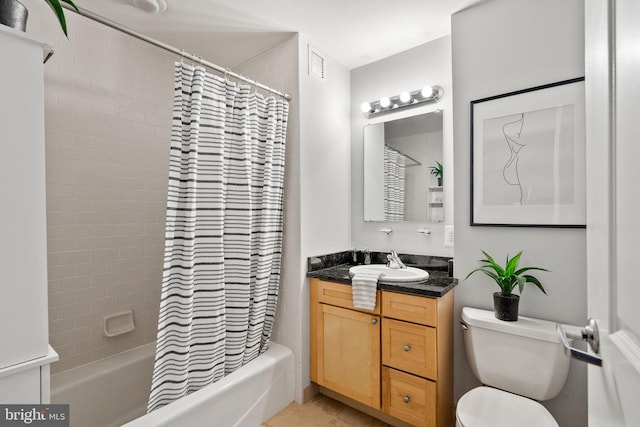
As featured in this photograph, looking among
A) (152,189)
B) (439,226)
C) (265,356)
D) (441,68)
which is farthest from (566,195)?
(152,189)

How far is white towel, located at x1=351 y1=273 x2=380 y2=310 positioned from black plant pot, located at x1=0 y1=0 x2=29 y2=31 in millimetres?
1776

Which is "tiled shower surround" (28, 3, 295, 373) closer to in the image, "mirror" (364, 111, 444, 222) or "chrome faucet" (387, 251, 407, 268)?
"mirror" (364, 111, 444, 222)

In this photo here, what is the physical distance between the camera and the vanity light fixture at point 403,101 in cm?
221

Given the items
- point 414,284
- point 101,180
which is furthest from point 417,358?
point 101,180

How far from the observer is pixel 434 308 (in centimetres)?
168

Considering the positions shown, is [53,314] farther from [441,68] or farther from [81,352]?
[441,68]

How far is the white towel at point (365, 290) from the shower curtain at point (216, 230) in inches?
23.2

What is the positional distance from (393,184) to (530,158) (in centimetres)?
94

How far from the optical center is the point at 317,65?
2318 millimetres

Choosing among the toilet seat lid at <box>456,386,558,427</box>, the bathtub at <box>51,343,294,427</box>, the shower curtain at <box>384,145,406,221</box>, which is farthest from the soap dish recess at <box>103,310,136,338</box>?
the toilet seat lid at <box>456,386,558,427</box>

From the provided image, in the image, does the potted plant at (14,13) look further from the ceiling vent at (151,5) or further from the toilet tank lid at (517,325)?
the toilet tank lid at (517,325)

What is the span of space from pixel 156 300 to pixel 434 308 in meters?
2.07

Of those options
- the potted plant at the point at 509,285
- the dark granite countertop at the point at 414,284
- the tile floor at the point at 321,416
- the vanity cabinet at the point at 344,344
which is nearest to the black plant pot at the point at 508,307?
the potted plant at the point at 509,285

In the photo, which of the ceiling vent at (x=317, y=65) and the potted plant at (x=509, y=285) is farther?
the ceiling vent at (x=317, y=65)
